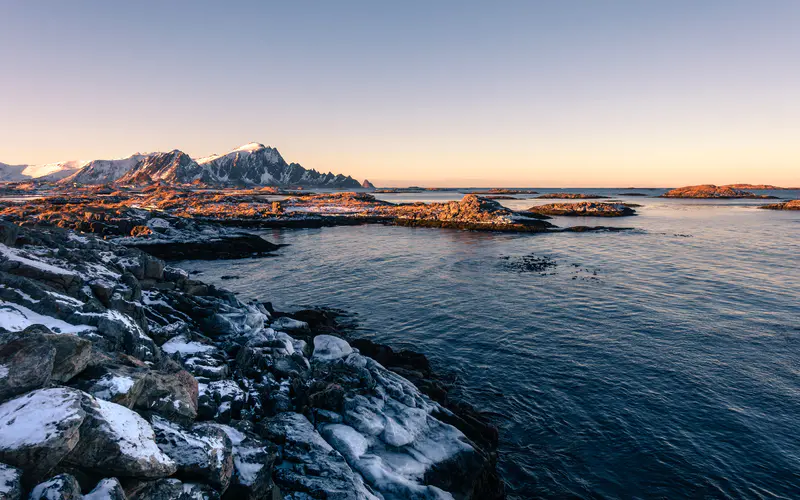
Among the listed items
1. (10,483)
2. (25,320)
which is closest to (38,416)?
(10,483)

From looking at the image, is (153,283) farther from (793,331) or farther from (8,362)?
(793,331)

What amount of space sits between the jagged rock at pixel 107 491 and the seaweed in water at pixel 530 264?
3692 cm

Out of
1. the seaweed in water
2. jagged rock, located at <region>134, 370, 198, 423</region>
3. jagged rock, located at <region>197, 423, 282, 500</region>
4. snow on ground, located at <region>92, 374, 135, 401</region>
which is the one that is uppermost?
snow on ground, located at <region>92, 374, 135, 401</region>

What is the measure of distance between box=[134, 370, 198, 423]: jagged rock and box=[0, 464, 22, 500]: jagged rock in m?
2.60

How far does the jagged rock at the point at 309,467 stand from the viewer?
8117mm

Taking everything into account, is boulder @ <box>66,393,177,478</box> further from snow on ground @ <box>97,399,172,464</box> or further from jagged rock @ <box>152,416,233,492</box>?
jagged rock @ <box>152,416,233,492</box>

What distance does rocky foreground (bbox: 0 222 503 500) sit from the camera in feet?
18.5

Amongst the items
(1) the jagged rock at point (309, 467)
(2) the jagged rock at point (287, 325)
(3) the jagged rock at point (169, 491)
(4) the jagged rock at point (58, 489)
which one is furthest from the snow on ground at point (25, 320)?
(2) the jagged rock at point (287, 325)

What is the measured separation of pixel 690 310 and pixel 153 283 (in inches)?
1362

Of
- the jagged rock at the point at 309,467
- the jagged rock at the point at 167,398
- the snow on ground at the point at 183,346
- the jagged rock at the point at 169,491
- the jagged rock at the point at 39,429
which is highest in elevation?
the jagged rock at the point at 39,429

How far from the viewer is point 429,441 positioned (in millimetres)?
11242

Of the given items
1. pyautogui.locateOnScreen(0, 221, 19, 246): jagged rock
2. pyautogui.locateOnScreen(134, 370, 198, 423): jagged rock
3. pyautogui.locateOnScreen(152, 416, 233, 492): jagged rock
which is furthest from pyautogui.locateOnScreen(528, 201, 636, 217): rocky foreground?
pyautogui.locateOnScreen(152, 416, 233, 492): jagged rock

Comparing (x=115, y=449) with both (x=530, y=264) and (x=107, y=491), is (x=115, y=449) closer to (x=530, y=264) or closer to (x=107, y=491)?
(x=107, y=491)

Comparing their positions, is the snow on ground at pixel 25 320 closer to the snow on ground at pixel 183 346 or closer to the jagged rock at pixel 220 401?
the snow on ground at pixel 183 346
